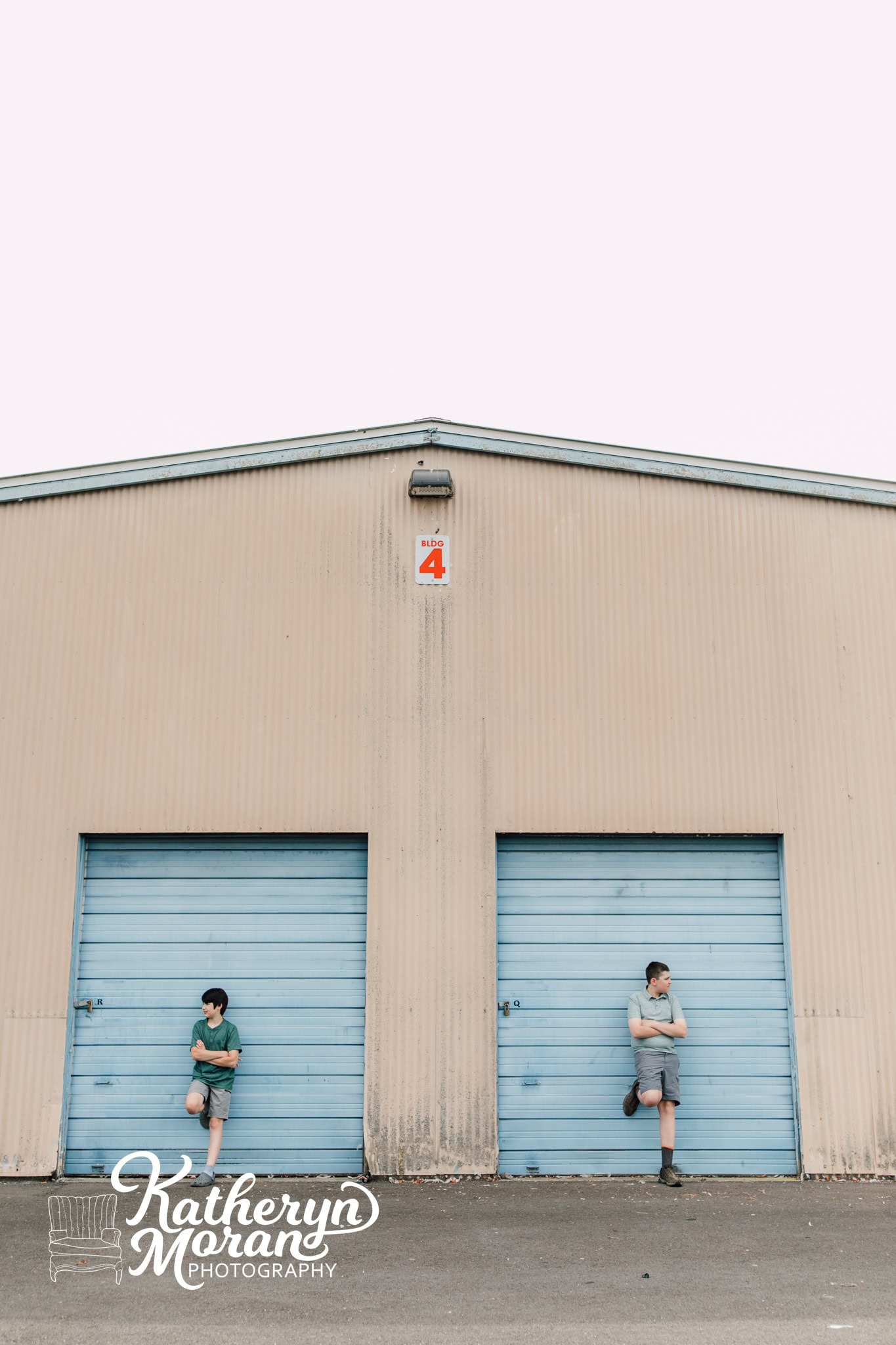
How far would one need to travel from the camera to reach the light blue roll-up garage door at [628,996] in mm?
8688

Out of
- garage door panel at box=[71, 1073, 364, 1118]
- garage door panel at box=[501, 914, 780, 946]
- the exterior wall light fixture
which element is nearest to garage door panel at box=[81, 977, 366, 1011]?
garage door panel at box=[71, 1073, 364, 1118]

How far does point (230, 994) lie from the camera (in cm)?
892

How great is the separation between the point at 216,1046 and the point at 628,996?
328cm

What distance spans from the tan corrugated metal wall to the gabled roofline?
0.12 metres

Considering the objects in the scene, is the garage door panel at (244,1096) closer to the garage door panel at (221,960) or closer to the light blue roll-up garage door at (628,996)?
the garage door panel at (221,960)

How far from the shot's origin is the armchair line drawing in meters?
6.45

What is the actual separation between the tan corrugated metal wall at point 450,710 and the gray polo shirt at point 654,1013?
1111mm

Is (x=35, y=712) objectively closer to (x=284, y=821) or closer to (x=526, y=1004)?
(x=284, y=821)

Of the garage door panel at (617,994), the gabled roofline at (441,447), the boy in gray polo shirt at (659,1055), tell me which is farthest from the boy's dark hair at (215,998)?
the gabled roofline at (441,447)

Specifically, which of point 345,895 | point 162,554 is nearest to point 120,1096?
point 345,895

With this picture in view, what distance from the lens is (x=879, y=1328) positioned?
5379 millimetres

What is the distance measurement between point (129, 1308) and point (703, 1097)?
4778 mm

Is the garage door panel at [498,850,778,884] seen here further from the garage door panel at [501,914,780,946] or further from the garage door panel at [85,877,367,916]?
the garage door panel at [85,877,367,916]

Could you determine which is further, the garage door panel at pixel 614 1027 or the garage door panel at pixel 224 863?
the garage door panel at pixel 224 863
